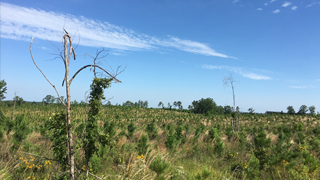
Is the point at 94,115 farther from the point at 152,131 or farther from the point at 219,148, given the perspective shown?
the point at 152,131

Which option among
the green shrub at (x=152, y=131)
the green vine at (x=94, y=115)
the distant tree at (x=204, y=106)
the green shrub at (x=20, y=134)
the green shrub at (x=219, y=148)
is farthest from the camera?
the distant tree at (x=204, y=106)

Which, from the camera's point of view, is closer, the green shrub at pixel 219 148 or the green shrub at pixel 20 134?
the green shrub at pixel 20 134

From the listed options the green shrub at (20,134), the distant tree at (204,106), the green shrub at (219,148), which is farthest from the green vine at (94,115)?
the distant tree at (204,106)

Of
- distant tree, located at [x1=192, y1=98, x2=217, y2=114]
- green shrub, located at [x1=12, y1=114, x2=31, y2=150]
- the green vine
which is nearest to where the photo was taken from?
the green vine

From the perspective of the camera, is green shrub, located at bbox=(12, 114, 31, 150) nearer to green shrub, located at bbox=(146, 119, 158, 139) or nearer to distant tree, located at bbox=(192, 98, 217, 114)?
green shrub, located at bbox=(146, 119, 158, 139)

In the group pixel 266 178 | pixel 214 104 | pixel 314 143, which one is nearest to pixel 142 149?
pixel 266 178

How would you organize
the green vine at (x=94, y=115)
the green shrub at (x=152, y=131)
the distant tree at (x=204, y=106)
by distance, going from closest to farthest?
the green vine at (x=94, y=115) < the green shrub at (x=152, y=131) < the distant tree at (x=204, y=106)

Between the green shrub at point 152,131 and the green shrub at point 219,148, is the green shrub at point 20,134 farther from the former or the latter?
the green shrub at point 219,148

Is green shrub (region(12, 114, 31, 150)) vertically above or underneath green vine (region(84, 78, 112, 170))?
underneath

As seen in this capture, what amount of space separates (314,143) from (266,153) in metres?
5.47

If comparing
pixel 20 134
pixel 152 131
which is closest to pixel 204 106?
pixel 152 131

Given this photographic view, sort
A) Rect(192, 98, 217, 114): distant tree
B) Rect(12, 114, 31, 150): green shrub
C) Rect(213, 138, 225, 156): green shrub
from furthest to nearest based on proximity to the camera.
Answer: Rect(192, 98, 217, 114): distant tree → Rect(213, 138, 225, 156): green shrub → Rect(12, 114, 31, 150): green shrub

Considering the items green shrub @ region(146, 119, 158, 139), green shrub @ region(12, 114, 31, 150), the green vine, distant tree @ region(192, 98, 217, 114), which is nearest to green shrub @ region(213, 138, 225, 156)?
green shrub @ region(146, 119, 158, 139)

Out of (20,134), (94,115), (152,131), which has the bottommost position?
(152,131)
